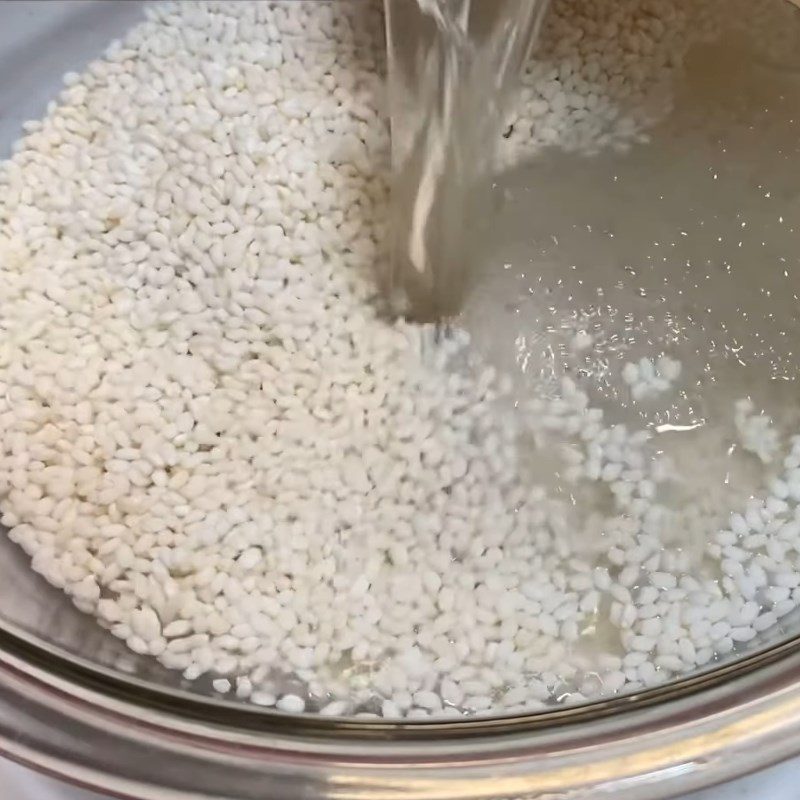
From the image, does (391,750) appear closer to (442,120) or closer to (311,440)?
(311,440)

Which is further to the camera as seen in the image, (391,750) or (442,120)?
(442,120)

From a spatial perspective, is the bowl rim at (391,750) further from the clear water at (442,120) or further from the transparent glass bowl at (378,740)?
the clear water at (442,120)

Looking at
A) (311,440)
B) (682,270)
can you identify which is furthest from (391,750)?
(682,270)

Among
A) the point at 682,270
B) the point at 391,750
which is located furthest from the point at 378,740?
the point at 682,270

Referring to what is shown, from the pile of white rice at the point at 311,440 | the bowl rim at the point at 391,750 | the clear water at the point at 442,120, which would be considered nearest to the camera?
the bowl rim at the point at 391,750

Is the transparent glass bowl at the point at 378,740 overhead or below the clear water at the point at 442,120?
below

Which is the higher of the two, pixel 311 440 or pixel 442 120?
pixel 442 120

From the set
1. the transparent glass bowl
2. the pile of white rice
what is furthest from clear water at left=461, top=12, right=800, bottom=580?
the transparent glass bowl

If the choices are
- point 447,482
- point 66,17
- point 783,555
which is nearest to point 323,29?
point 66,17

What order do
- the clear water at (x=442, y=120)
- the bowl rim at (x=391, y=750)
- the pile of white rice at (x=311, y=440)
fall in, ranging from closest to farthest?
the bowl rim at (x=391, y=750) → the pile of white rice at (x=311, y=440) → the clear water at (x=442, y=120)

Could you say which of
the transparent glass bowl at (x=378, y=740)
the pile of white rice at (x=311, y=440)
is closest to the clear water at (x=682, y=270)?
the pile of white rice at (x=311, y=440)

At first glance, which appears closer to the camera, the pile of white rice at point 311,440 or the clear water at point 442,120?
the pile of white rice at point 311,440

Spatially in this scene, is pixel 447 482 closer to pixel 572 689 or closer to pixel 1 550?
pixel 572 689

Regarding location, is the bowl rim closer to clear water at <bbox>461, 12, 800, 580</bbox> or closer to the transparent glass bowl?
the transparent glass bowl
